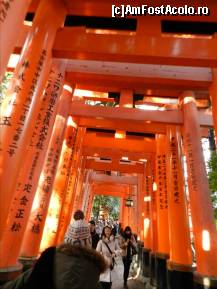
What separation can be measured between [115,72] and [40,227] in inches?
139

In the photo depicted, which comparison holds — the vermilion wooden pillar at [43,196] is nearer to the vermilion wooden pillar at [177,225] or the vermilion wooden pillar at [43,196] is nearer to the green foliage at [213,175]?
the vermilion wooden pillar at [177,225]

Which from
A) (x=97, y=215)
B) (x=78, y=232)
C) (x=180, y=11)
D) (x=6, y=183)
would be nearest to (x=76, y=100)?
(x=180, y=11)

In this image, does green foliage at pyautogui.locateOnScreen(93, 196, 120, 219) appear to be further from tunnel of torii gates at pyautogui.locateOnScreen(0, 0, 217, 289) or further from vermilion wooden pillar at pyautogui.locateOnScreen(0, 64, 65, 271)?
vermilion wooden pillar at pyautogui.locateOnScreen(0, 64, 65, 271)

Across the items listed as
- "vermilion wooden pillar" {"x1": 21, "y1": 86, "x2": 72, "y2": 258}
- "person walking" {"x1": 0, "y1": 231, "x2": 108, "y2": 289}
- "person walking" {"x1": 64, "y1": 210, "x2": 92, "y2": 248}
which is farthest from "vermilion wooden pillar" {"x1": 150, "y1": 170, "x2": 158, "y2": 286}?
"person walking" {"x1": 0, "y1": 231, "x2": 108, "y2": 289}

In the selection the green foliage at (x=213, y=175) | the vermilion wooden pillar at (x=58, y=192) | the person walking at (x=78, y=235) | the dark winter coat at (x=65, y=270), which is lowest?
the dark winter coat at (x=65, y=270)

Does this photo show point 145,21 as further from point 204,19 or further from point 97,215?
point 97,215

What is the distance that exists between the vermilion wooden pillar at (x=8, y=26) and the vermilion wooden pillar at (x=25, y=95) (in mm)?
770

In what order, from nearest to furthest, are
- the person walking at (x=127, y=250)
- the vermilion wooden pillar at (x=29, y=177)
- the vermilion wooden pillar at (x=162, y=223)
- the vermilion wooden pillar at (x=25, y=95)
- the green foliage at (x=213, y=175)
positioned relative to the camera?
the vermilion wooden pillar at (x=25, y=95), the vermilion wooden pillar at (x=29, y=177), the vermilion wooden pillar at (x=162, y=223), the person walking at (x=127, y=250), the green foliage at (x=213, y=175)

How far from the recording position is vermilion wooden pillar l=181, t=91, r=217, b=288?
181 inches

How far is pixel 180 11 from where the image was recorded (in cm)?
443

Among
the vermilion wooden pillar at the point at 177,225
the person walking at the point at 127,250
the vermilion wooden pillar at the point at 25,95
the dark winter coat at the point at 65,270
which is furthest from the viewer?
the person walking at the point at 127,250

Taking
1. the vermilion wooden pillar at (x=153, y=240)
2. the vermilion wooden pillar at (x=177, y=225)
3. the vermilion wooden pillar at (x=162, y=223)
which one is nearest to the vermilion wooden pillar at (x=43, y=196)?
the vermilion wooden pillar at (x=177, y=225)

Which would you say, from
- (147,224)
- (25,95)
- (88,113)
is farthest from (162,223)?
(25,95)

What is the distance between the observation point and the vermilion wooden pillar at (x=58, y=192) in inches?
227
